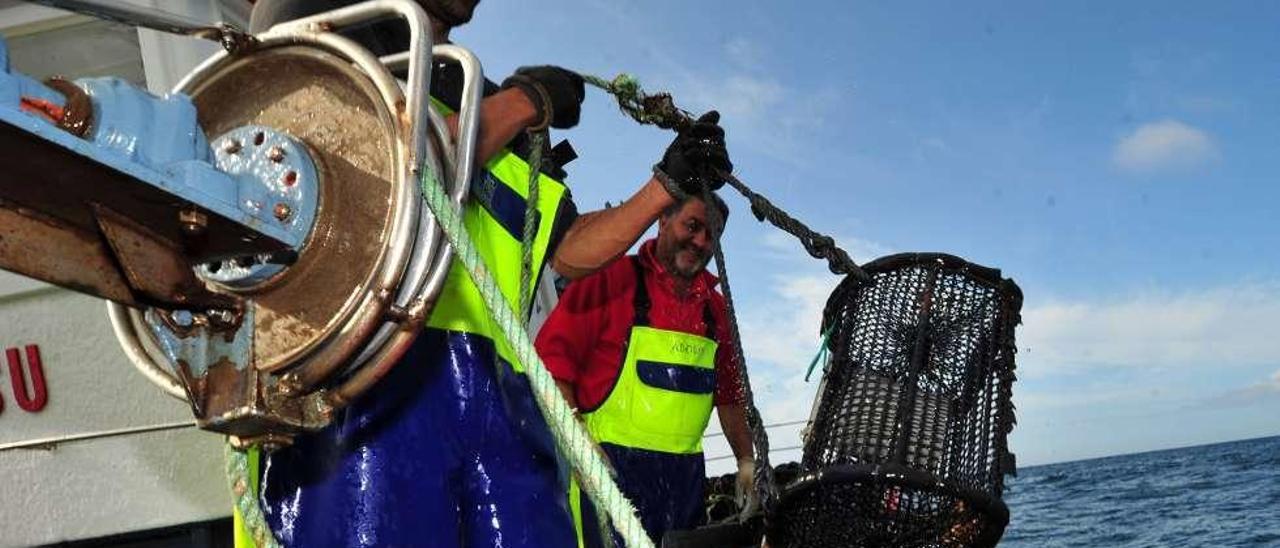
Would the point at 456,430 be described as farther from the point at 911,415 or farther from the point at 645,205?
the point at 911,415

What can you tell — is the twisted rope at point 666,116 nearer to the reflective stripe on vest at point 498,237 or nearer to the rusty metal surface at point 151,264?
the reflective stripe on vest at point 498,237

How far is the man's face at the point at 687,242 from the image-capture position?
419cm

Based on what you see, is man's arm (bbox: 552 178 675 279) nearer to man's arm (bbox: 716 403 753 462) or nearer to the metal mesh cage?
the metal mesh cage

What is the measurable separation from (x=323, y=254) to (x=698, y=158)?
1.16m

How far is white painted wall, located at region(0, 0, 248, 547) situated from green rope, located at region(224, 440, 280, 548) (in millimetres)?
2053

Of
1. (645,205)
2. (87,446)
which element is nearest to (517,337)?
(645,205)

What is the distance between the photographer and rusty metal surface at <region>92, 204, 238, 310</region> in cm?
125

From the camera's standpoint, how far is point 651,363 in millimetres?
3938

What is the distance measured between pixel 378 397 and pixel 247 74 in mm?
602

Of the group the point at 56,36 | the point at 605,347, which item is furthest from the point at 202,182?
the point at 56,36

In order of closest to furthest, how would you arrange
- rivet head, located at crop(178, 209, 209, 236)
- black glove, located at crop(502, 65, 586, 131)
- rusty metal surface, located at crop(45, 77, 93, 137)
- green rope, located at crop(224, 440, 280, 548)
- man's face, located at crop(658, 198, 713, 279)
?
rusty metal surface, located at crop(45, 77, 93, 137) < rivet head, located at crop(178, 209, 209, 236) < green rope, located at crop(224, 440, 280, 548) < black glove, located at crop(502, 65, 586, 131) < man's face, located at crop(658, 198, 713, 279)

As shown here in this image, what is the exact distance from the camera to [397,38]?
208 cm

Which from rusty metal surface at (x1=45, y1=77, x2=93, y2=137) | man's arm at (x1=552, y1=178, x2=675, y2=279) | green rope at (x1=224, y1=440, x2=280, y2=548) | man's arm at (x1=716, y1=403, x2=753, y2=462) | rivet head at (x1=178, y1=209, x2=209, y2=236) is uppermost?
man's arm at (x1=552, y1=178, x2=675, y2=279)

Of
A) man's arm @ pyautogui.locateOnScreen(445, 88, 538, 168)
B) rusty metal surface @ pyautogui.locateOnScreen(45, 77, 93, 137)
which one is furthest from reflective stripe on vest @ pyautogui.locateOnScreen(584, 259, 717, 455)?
rusty metal surface @ pyautogui.locateOnScreen(45, 77, 93, 137)
